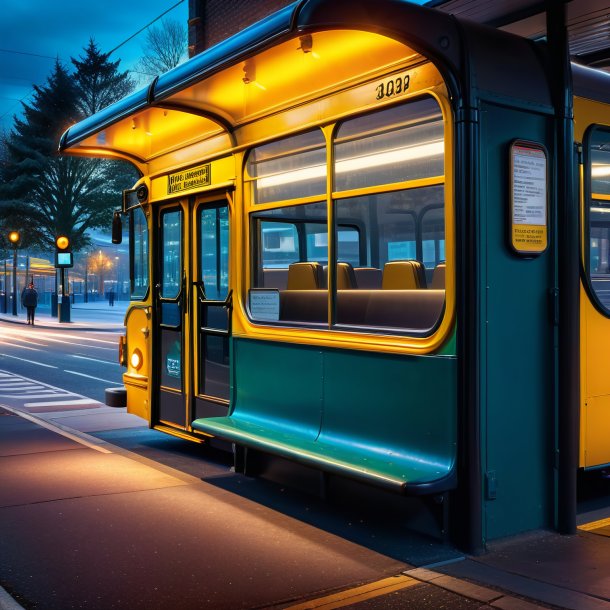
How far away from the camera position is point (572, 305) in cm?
504

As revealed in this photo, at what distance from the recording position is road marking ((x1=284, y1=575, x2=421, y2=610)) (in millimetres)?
3994

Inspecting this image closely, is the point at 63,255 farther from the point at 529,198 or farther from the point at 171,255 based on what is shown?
the point at 529,198

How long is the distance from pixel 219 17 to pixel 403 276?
43.0 feet

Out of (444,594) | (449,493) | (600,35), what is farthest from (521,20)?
(444,594)

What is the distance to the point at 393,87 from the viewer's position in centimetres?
511

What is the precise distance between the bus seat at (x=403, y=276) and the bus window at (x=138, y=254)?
3460 millimetres

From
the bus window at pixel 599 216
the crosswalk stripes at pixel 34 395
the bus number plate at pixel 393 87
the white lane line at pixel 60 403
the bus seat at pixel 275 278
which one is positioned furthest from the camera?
the crosswalk stripes at pixel 34 395

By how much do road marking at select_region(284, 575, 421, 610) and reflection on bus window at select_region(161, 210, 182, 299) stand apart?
4.25 metres

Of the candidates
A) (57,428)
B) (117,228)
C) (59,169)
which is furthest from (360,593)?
(59,169)

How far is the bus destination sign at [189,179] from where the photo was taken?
738 centimetres

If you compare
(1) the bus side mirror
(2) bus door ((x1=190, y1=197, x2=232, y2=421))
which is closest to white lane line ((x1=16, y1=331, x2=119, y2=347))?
(1) the bus side mirror

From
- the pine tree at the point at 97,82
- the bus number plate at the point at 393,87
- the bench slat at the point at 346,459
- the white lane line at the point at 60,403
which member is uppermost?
the pine tree at the point at 97,82

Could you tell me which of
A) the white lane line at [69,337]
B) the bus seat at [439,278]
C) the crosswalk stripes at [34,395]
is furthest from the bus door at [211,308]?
the white lane line at [69,337]

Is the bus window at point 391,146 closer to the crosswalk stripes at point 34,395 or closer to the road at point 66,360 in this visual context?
the crosswalk stripes at point 34,395
